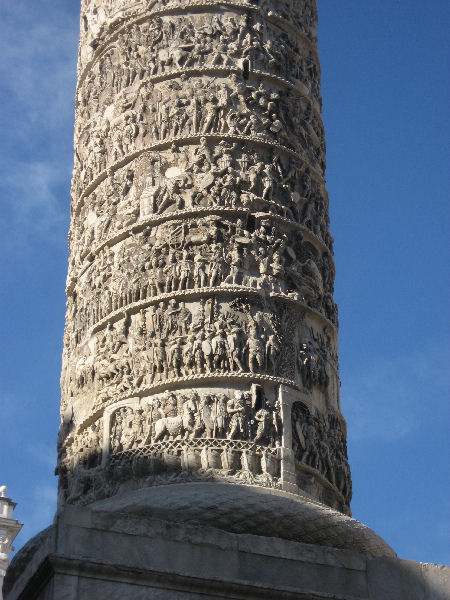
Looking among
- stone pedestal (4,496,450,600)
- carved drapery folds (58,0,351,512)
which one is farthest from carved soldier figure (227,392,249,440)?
stone pedestal (4,496,450,600)

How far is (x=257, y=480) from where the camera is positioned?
852 centimetres

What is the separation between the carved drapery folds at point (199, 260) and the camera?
883cm

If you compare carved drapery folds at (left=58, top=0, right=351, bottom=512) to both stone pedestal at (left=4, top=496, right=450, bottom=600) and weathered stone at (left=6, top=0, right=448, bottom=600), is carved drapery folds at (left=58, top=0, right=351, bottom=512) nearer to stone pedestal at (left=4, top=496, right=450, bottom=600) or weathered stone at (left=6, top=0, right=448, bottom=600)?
weathered stone at (left=6, top=0, right=448, bottom=600)

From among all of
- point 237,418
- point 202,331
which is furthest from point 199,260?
point 237,418

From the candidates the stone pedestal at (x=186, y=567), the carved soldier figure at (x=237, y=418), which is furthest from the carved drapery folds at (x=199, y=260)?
the stone pedestal at (x=186, y=567)

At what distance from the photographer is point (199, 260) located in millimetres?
9273

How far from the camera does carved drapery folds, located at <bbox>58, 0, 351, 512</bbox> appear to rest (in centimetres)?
883

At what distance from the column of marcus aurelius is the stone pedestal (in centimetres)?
40

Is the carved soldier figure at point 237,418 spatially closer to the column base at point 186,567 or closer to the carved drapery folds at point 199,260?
the carved drapery folds at point 199,260

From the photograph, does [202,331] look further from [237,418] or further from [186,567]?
[186,567]

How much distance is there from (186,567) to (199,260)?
2695 mm

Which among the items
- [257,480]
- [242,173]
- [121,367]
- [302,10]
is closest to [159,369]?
[121,367]

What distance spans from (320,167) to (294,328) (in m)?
1.75

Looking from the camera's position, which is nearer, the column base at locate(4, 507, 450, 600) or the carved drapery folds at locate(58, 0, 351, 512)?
the column base at locate(4, 507, 450, 600)
